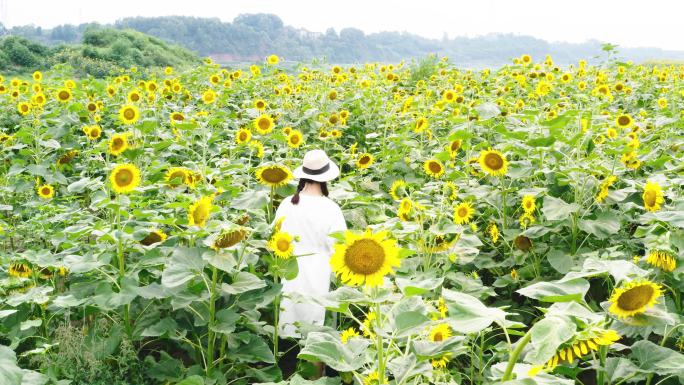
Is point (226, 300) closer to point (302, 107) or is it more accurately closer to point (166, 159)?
point (166, 159)

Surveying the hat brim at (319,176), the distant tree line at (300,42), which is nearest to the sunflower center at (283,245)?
the hat brim at (319,176)

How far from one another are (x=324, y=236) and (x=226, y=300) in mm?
876

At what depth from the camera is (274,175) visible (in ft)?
11.7

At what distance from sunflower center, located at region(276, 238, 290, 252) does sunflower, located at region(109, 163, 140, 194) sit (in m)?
0.94

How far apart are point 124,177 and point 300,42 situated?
3440 centimetres

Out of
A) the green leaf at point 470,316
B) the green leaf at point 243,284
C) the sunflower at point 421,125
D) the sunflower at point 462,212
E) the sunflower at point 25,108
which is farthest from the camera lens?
the sunflower at point 25,108

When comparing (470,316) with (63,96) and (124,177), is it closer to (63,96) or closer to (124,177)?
(124,177)

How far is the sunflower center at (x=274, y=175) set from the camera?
11.6ft

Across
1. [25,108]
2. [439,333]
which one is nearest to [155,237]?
[439,333]

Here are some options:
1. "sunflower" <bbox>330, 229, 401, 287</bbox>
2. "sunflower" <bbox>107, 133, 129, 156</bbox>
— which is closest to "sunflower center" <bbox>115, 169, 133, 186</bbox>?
"sunflower" <bbox>107, 133, 129, 156</bbox>

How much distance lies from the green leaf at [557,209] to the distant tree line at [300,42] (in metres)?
28.6

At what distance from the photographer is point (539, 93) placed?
6344mm

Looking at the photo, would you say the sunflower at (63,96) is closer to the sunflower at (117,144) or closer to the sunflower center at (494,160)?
the sunflower at (117,144)

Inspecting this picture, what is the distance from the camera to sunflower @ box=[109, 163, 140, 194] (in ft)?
9.83
